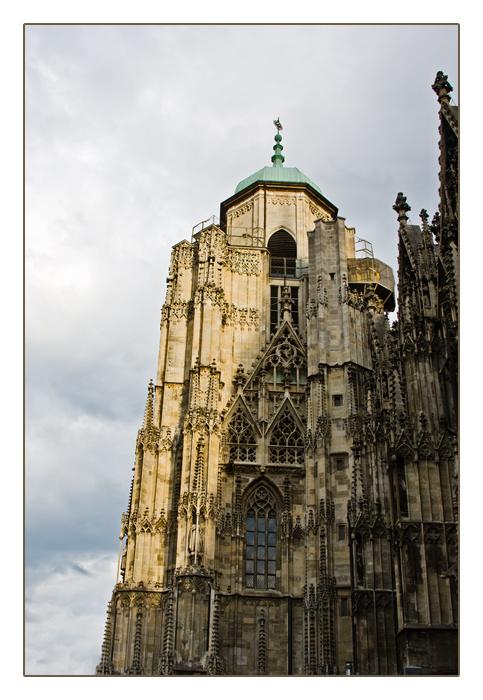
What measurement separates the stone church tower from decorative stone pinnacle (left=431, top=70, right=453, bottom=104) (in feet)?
→ 0.31

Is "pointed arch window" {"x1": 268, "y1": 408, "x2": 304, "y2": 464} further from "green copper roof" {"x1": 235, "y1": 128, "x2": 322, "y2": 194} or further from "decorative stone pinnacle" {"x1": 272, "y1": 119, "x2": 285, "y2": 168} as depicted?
"decorative stone pinnacle" {"x1": 272, "y1": 119, "x2": 285, "y2": 168}

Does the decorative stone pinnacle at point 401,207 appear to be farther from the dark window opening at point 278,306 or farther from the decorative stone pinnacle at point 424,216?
the dark window opening at point 278,306

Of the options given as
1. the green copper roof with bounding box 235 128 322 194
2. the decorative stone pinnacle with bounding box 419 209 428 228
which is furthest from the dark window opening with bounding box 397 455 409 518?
the green copper roof with bounding box 235 128 322 194

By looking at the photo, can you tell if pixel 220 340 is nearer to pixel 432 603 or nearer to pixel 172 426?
pixel 172 426

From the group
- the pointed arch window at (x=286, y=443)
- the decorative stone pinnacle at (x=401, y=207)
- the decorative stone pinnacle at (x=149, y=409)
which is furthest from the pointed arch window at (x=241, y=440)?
the decorative stone pinnacle at (x=401, y=207)

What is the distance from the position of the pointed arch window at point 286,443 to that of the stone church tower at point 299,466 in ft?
0.26

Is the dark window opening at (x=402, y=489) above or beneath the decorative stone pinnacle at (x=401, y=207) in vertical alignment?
beneath

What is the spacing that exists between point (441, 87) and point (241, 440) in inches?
668

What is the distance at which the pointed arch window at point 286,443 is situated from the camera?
109 ft

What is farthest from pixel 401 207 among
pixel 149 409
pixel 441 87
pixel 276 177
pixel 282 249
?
pixel 276 177

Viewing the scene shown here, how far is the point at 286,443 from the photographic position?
3366 centimetres

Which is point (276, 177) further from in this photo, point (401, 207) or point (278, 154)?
point (401, 207)

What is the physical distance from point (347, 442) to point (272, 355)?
19.5 feet

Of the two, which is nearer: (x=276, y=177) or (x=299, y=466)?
(x=299, y=466)
